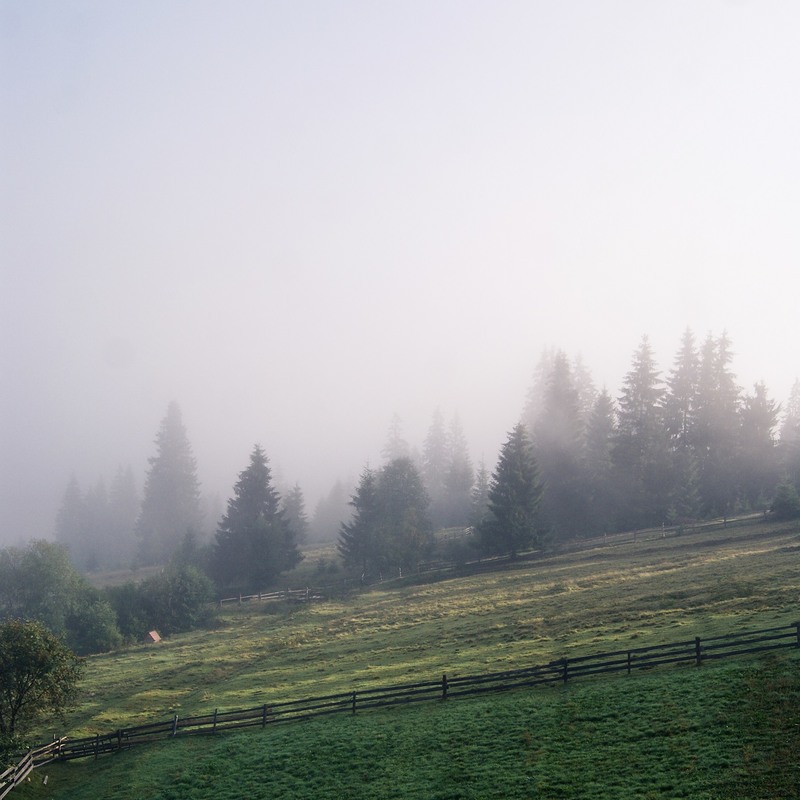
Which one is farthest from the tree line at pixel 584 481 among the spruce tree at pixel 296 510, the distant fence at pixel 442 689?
the distant fence at pixel 442 689

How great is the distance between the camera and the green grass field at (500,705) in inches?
965

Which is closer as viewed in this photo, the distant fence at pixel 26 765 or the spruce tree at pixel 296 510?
the distant fence at pixel 26 765

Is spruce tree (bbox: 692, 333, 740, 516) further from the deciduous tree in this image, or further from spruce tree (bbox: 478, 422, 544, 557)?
the deciduous tree

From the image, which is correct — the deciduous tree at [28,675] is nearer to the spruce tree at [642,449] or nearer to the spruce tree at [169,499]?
the spruce tree at [642,449]

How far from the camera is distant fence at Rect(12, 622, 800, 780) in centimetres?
3170

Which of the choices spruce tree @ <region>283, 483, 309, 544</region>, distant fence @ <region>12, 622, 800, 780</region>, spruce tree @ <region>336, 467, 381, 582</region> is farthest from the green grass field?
spruce tree @ <region>283, 483, 309, 544</region>

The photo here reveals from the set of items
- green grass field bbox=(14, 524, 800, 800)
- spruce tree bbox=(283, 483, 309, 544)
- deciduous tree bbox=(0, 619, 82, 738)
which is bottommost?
green grass field bbox=(14, 524, 800, 800)

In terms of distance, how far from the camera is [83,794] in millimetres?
31328

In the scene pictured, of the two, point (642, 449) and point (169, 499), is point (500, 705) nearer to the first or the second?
point (642, 449)

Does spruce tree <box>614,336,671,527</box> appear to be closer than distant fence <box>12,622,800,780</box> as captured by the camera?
No

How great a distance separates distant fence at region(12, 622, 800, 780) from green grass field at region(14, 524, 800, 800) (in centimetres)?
90

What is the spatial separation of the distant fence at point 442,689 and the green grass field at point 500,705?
35.6 inches

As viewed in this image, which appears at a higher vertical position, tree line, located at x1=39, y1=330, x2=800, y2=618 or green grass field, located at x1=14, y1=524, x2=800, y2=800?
tree line, located at x1=39, y1=330, x2=800, y2=618

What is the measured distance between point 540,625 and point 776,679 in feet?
73.0
